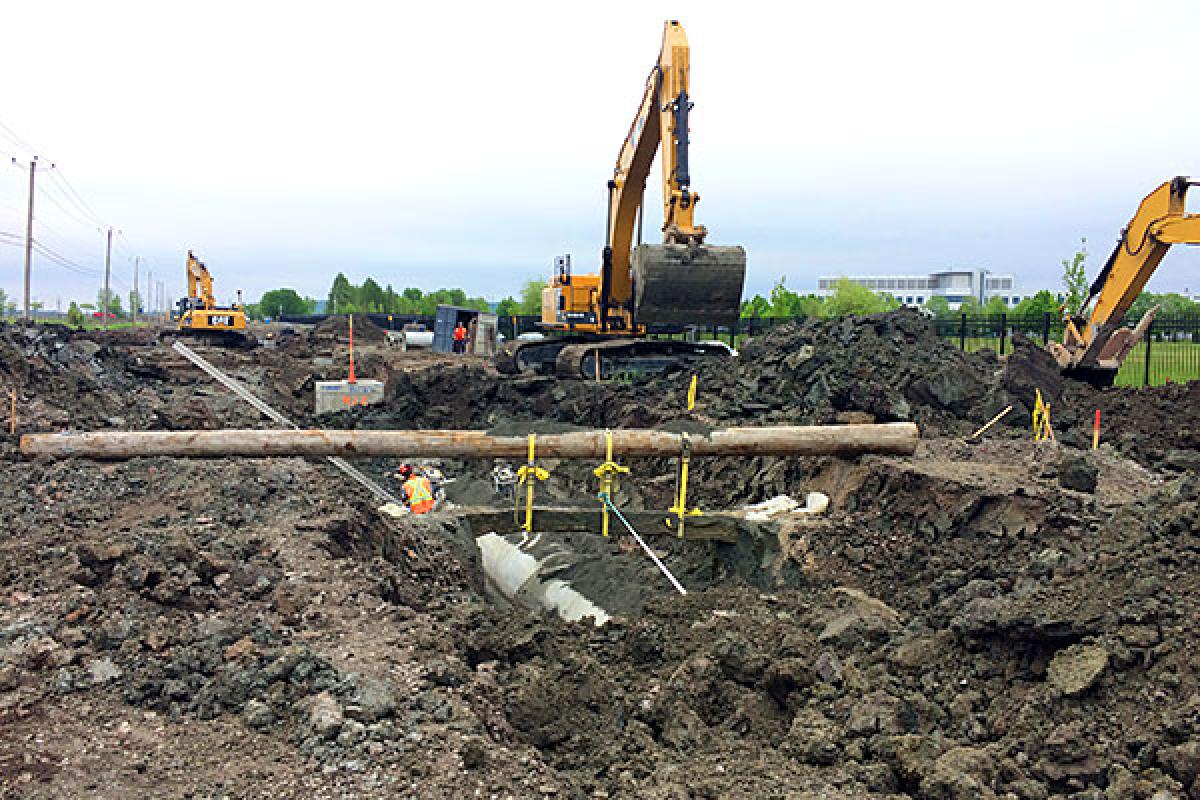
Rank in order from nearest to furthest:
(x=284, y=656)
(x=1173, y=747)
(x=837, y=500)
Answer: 1. (x=1173, y=747)
2. (x=284, y=656)
3. (x=837, y=500)

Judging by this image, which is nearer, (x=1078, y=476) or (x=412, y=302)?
(x=1078, y=476)

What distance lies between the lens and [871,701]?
4496 millimetres

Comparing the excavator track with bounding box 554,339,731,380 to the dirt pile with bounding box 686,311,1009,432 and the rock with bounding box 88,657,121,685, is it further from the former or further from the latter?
the rock with bounding box 88,657,121,685

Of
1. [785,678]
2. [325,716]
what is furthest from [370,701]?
[785,678]

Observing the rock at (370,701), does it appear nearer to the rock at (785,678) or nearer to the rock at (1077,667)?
the rock at (785,678)

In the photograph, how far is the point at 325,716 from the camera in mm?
3918

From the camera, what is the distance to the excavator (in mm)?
14477

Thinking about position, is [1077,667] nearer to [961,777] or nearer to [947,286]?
[961,777]

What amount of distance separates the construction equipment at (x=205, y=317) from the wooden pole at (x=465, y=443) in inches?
1034

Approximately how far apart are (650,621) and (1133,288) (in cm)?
1350

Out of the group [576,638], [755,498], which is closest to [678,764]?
[576,638]

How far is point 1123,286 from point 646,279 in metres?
8.43

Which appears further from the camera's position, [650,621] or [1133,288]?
[1133,288]

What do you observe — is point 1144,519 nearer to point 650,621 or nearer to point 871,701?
point 871,701
